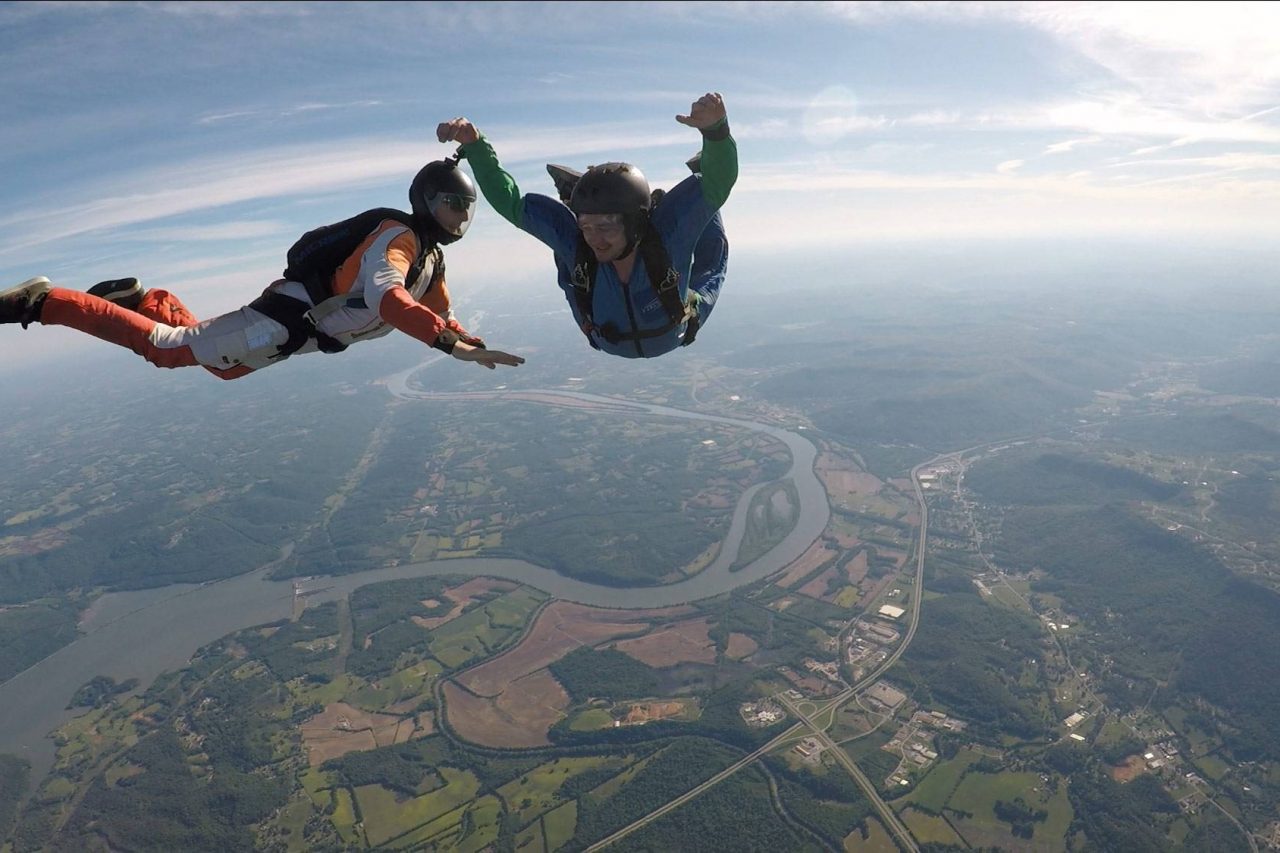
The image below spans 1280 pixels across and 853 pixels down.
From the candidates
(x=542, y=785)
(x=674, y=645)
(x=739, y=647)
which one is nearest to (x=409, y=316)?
(x=542, y=785)

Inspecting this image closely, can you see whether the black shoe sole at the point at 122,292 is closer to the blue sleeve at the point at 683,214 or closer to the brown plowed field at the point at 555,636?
the blue sleeve at the point at 683,214

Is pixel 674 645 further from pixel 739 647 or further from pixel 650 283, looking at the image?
pixel 650 283

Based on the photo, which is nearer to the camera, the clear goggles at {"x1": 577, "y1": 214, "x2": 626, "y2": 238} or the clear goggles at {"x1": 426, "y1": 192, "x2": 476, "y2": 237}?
the clear goggles at {"x1": 577, "y1": 214, "x2": 626, "y2": 238}

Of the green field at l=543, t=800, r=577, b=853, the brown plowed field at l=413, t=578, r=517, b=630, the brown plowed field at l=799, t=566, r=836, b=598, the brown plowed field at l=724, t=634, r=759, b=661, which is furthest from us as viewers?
the brown plowed field at l=413, t=578, r=517, b=630

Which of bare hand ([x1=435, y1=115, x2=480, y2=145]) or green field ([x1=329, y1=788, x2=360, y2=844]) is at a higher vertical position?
bare hand ([x1=435, y1=115, x2=480, y2=145])

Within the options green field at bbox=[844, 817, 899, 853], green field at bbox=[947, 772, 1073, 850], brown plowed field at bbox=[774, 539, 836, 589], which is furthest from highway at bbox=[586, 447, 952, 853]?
brown plowed field at bbox=[774, 539, 836, 589]

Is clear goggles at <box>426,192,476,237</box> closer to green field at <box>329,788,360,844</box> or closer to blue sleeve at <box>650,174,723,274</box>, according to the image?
blue sleeve at <box>650,174,723,274</box>

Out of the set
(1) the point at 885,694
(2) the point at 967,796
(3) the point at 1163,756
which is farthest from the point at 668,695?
(3) the point at 1163,756
